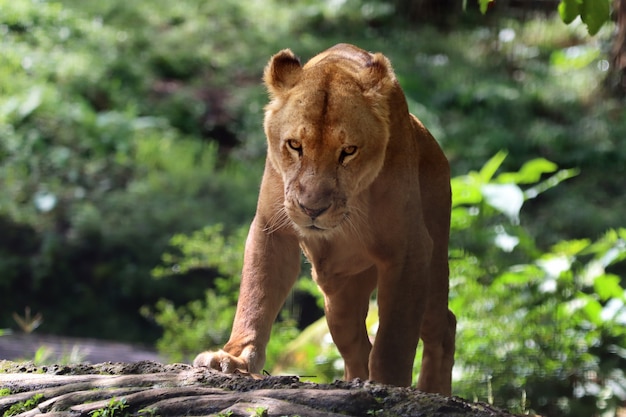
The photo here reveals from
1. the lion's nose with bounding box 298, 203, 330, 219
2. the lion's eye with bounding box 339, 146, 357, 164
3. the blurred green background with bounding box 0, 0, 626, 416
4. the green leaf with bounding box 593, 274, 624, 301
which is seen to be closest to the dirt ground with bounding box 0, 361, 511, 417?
the lion's nose with bounding box 298, 203, 330, 219

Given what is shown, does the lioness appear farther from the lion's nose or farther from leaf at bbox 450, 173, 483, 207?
leaf at bbox 450, 173, 483, 207

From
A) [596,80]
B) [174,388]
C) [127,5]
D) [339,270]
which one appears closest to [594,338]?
[339,270]

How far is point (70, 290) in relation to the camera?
11.2m

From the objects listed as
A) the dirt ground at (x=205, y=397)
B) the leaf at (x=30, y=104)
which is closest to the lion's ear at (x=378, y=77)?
the dirt ground at (x=205, y=397)

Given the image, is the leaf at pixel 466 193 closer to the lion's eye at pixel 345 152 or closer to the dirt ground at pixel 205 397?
the lion's eye at pixel 345 152

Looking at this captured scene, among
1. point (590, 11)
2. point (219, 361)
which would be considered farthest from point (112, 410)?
point (590, 11)

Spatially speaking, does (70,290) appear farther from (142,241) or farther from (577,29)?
(577,29)

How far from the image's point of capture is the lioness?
3.99 m

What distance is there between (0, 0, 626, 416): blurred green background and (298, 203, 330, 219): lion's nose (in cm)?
265

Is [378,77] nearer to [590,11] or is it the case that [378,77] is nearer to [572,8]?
[572,8]

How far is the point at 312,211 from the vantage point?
395cm

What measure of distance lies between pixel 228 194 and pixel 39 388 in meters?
8.77

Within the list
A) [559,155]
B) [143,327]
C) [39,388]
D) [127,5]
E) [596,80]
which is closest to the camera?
[39,388]

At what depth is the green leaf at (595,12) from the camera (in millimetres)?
3441
